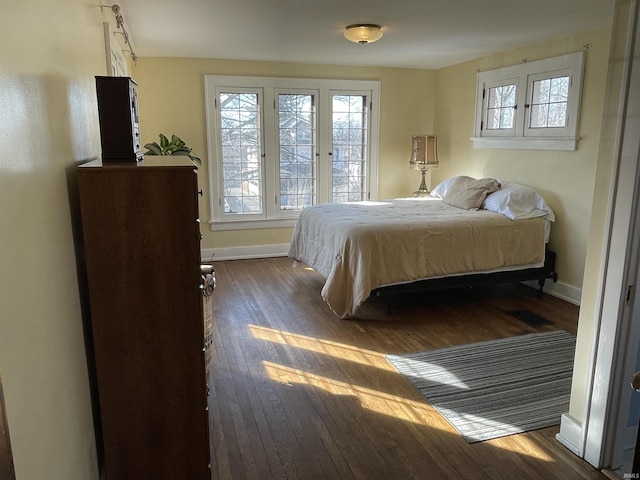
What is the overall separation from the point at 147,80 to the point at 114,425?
4465mm

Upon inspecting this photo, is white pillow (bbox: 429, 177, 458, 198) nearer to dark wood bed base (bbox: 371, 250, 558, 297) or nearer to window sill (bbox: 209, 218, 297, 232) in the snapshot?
dark wood bed base (bbox: 371, 250, 558, 297)

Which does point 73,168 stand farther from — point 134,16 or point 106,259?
point 134,16

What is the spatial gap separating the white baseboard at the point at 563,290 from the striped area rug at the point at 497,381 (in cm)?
80

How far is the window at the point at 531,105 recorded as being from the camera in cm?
424

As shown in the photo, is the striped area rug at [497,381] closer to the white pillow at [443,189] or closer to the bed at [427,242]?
the bed at [427,242]

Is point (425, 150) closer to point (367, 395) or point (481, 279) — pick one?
point (481, 279)

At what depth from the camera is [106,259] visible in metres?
1.62

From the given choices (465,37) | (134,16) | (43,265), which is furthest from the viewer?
(465,37)

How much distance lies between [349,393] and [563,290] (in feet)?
8.90

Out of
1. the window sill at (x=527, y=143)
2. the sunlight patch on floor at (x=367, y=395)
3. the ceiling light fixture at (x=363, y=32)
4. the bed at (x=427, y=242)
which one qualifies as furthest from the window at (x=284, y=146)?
the sunlight patch on floor at (x=367, y=395)

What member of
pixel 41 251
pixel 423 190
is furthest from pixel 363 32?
pixel 41 251

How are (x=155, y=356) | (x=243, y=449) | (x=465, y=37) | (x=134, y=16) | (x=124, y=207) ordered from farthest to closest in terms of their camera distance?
(x=465, y=37), (x=134, y=16), (x=243, y=449), (x=155, y=356), (x=124, y=207)

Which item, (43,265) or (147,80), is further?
(147,80)

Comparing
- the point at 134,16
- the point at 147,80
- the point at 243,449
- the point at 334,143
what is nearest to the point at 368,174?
the point at 334,143
